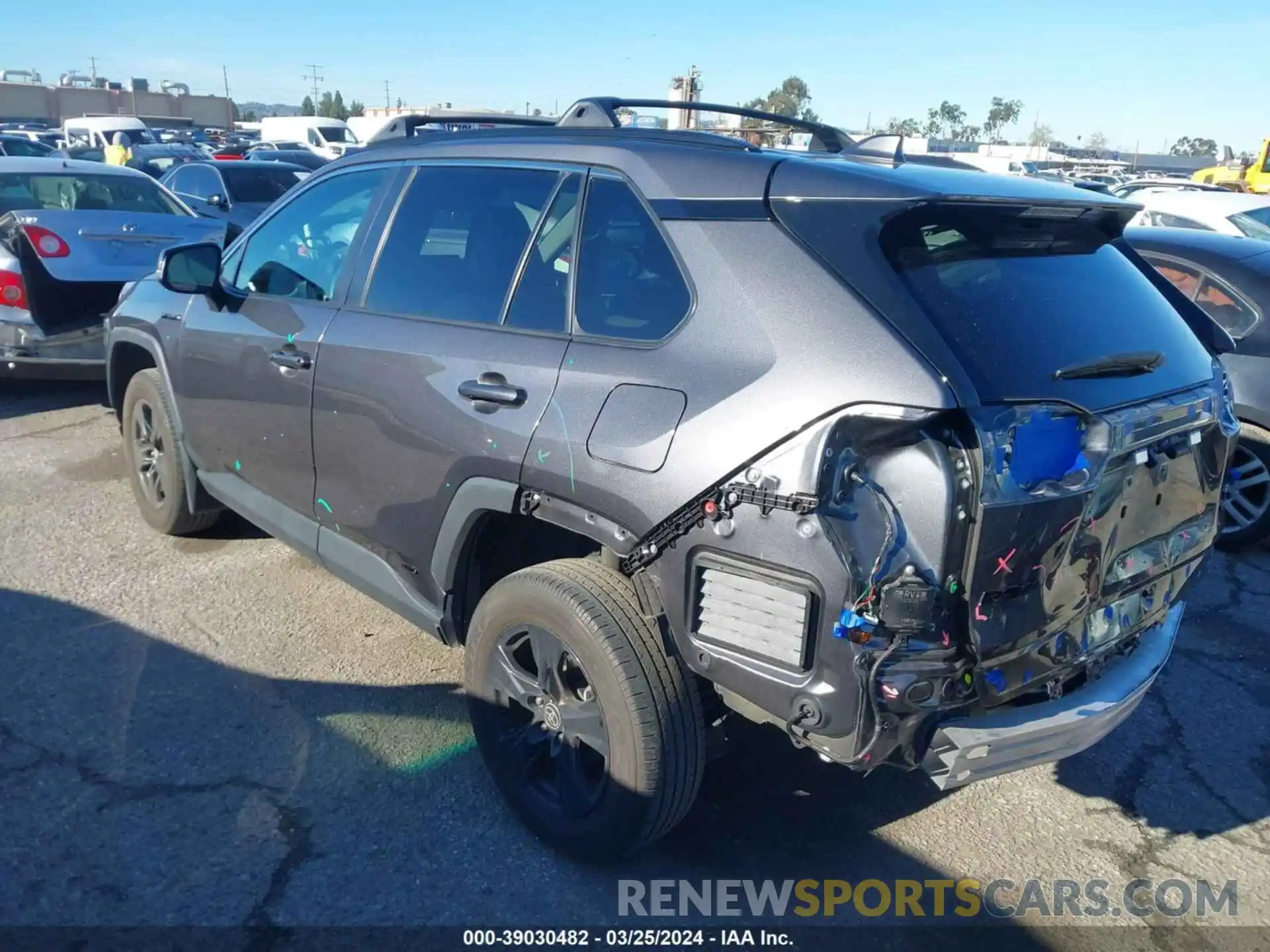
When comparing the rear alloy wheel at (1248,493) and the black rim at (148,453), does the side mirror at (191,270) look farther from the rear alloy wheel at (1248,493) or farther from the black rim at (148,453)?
the rear alloy wheel at (1248,493)

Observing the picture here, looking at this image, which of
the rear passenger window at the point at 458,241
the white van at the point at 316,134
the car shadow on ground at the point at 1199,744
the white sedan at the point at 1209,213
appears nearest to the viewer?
the rear passenger window at the point at 458,241

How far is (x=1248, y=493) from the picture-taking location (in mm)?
5551

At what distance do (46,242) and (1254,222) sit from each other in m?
13.8

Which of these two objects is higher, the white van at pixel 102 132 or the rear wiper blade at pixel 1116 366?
the rear wiper blade at pixel 1116 366

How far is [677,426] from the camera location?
2473 millimetres

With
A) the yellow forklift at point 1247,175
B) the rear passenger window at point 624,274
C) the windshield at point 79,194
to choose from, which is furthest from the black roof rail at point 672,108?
the yellow forklift at point 1247,175

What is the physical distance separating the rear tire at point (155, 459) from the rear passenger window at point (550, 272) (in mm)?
2494

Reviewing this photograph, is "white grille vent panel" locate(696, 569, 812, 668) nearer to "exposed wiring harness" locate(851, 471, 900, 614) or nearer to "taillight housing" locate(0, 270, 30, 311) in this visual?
"exposed wiring harness" locate(851, 471, 900, 614)

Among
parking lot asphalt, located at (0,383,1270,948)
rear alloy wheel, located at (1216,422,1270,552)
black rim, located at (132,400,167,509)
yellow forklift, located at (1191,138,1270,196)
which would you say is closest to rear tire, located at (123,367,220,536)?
black rim, located at (132,400,167,509)

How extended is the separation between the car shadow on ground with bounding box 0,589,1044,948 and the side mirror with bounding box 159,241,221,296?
1548 millimetres

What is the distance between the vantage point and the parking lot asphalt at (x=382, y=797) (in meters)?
2.82

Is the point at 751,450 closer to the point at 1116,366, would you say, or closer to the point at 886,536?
the point at 886,536

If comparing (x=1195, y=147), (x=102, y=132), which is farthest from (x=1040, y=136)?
(x=102, y=132)

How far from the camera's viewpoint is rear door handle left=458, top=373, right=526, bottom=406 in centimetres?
287
